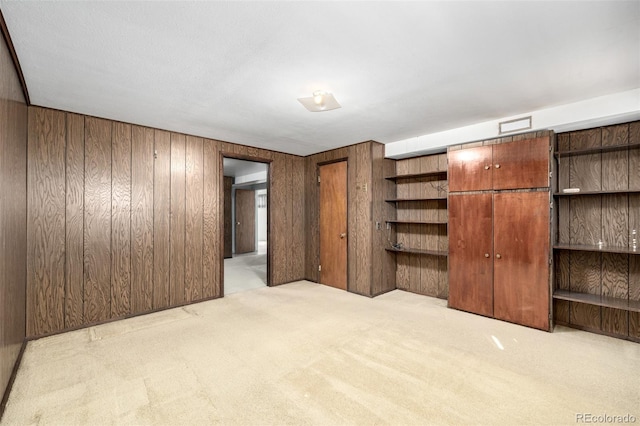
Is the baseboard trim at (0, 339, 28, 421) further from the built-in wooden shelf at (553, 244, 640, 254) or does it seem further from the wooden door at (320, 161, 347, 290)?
the built-in wooden shelf at (553, 244, 640, 254)

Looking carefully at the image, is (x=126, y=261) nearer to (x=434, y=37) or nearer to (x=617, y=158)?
(x=434, y=37)

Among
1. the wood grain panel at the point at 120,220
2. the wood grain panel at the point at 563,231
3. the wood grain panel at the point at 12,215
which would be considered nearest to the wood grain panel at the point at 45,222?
the wood grain panel at the point at 12,215

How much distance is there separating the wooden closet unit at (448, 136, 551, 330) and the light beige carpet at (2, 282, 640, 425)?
30cm

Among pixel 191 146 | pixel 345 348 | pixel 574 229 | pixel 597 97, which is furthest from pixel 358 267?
pixel 597 97

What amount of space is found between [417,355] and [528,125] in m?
2.74

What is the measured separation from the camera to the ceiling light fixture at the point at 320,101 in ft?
8.32

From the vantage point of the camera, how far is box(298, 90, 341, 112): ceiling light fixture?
254 centimetres

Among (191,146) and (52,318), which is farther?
(191,146)

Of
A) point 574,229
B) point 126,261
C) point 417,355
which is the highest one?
point 574,229

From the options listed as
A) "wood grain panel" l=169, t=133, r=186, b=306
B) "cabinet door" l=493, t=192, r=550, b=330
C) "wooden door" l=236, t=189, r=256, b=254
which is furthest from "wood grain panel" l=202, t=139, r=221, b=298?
"wooden door" l=236, t=189, r=256, b=254

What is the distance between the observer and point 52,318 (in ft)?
10.1

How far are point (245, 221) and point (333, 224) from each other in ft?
17.8

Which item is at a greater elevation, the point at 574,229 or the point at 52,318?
the point at 574,229

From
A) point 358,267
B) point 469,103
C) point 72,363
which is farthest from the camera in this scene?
point 358,267
